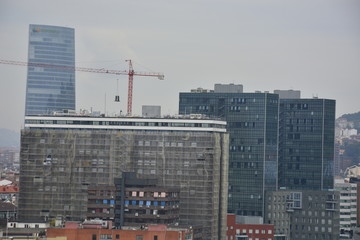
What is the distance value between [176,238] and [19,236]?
22092mm

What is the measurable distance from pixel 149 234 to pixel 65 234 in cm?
1168

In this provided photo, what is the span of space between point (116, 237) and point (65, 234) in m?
7.95

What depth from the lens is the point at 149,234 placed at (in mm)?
196625

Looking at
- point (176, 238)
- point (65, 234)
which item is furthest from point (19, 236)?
point (176, 238)

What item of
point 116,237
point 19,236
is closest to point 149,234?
point 116,237

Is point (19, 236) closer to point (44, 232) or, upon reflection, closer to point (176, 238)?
point (44, 232)

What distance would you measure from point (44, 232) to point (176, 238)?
1815cm

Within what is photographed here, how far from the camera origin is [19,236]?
192375 millimetres

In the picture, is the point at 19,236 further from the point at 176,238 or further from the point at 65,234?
the point at 176,238

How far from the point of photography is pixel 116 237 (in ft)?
648

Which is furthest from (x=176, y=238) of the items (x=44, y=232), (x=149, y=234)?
(x=44, y=232)

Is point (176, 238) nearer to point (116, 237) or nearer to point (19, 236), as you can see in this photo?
point (116, 237)

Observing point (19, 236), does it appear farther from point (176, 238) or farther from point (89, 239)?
point (176, 238)

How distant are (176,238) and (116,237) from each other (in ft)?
27.9
